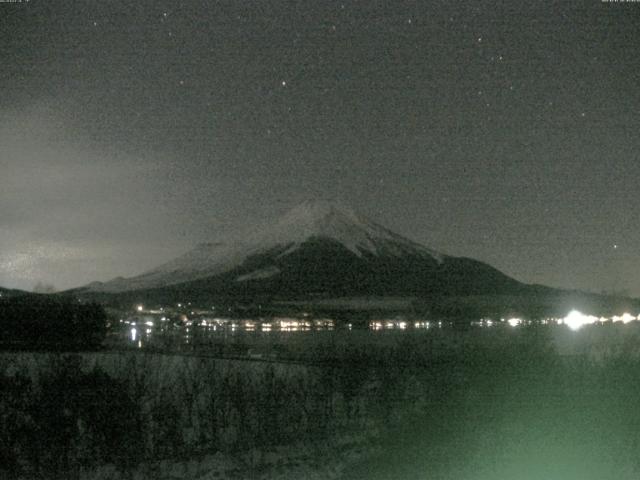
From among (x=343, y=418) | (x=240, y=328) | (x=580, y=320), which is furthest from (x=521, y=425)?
(x=580, y=320)

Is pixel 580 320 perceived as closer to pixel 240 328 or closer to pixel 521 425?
pixel 240 328

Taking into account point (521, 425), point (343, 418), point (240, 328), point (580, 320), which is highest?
point (580, 320)

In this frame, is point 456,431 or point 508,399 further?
point 508,399

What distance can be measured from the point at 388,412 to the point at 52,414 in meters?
6.25

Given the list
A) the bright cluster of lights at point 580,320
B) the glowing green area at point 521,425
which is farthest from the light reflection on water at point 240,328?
the glowing green area at point 521,425

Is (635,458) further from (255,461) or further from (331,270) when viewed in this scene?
(331,270)

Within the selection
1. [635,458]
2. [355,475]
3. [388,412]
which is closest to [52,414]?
[355,475]

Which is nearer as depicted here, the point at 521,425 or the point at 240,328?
the point at 521,425

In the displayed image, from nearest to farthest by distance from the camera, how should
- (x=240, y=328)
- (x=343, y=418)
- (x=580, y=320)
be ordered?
(x=343, y=418) → (x=580, y=320) → (x=240, y=328)

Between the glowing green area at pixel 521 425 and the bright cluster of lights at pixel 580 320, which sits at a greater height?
the bright cluster of lights at pixel 580 320

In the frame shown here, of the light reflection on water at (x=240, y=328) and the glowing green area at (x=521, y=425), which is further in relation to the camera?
the light reflection on water at (x=240, y=328)

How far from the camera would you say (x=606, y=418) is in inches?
567

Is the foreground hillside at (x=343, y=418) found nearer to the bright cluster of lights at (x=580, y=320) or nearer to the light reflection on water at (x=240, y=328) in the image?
the light reflection on water at (x=240, y=328)

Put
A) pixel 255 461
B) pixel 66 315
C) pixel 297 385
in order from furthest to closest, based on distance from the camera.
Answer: pixel 66 315 → pixel 297 385 → pixel 255 461
